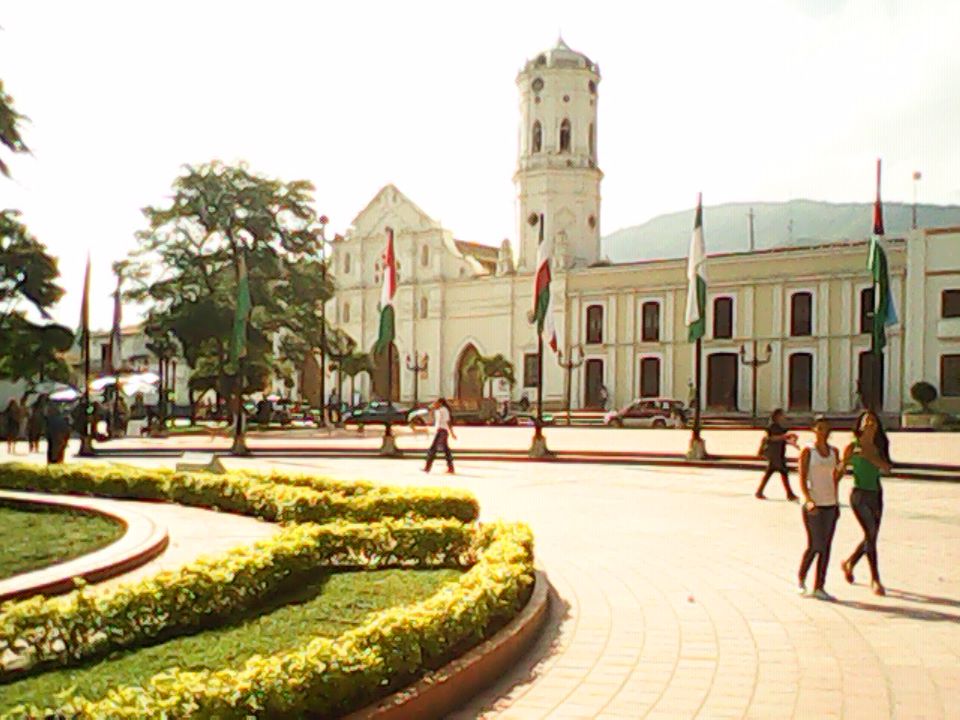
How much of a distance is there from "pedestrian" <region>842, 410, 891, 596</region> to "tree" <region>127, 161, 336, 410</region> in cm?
3302

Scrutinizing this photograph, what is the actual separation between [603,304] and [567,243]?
459 cm

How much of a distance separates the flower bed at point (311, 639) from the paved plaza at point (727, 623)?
48 cm

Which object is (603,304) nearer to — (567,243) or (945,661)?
(567,243)

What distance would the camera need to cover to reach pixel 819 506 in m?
8.29

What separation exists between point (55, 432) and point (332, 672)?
16327 mm

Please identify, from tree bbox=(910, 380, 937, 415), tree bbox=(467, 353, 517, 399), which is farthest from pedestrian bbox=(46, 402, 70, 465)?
tree bbox=(467, 353, 517, 399)

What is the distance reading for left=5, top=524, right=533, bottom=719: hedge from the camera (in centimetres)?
396

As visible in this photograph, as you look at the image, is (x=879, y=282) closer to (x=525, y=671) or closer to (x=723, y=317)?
(x=525, y=671)

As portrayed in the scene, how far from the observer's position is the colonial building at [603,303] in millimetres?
45562

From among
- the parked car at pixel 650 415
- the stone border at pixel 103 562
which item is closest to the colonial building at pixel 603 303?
the parked car at pixel 650 415

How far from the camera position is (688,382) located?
51.4m

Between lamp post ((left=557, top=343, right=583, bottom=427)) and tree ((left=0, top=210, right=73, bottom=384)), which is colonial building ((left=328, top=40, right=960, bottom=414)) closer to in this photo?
lamp post ((left=557, top=343, right=583, bottom=427))

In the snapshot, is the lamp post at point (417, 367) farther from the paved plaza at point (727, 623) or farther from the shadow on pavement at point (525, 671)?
the shadow on pavement at point (525, 671)

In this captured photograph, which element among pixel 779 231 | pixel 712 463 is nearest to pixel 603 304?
pixel 712 463
